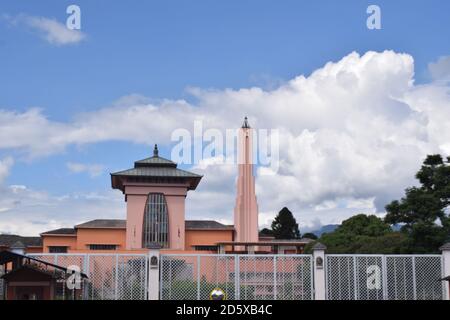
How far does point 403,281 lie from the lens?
1952 centimetres

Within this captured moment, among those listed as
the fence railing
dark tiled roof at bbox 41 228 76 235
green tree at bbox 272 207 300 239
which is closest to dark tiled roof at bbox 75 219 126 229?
dark tiled roof at bbox 41 228 76 235

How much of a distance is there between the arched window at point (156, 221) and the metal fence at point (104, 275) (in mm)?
18807

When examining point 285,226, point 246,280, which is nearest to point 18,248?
point 246,280

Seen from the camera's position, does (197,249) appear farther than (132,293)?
Yes

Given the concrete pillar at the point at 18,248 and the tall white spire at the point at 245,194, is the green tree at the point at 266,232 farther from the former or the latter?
the concrete pillar at the point at 18,248

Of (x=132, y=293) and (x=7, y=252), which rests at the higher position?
(x=7, y=252)

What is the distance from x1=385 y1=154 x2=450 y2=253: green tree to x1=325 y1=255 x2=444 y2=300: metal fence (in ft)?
10.6

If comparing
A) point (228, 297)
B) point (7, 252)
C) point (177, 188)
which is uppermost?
point (177, 188)

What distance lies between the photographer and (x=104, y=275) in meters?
20.6
